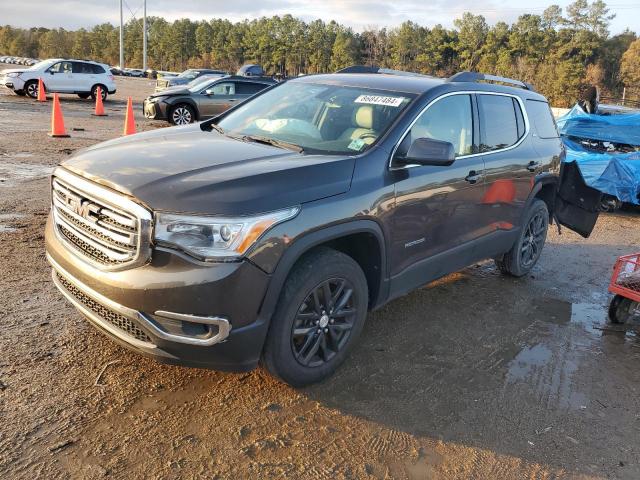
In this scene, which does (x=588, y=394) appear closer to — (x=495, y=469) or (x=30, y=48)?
(x=495, y=469)

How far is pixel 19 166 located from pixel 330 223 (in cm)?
786

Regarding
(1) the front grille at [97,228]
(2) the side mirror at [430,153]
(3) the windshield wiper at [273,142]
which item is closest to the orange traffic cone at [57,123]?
Answer: (3) the windshield wiper at [273,142]

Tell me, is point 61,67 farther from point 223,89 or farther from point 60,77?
point 223,89

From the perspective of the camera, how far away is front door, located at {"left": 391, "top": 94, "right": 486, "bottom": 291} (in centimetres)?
363

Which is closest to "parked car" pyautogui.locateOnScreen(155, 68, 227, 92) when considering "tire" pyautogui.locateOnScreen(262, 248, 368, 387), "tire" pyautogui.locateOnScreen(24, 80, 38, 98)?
"tire" pyautogui.locateOnScreen(24, 80, 38, 98)

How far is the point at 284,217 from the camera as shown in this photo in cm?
285

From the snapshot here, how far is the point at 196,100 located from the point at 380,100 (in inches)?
526

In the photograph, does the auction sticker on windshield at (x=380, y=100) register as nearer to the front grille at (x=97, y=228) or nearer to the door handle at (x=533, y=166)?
the door handle at (x=533, y=166)

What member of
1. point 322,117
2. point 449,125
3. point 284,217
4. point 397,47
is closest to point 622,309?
point 449,125

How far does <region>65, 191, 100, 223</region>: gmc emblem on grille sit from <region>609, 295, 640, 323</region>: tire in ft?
13.6

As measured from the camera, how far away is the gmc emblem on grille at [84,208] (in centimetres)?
292

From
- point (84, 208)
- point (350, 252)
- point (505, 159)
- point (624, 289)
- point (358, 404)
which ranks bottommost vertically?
point (358, 404)

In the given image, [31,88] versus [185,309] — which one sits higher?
[31,88]

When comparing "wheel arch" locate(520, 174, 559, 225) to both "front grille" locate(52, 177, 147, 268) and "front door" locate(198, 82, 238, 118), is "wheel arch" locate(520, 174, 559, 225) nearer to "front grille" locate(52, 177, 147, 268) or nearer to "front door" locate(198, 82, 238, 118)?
"front grille" locate(52, 177, 147, 268)
